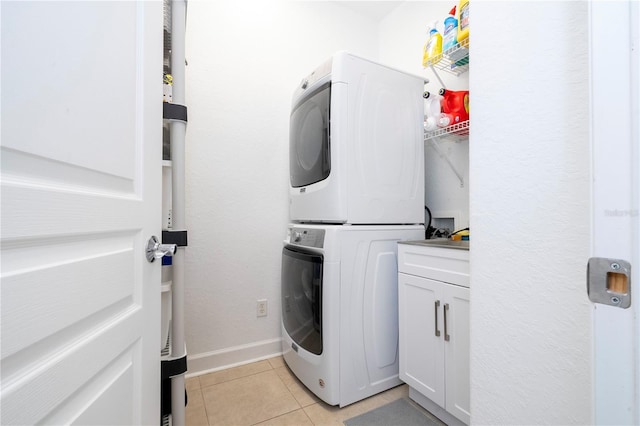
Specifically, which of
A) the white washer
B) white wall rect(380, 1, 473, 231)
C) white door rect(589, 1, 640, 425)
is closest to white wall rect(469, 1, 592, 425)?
white door rect(589, 1, 640, 425)

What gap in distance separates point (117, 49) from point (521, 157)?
3.11 feet

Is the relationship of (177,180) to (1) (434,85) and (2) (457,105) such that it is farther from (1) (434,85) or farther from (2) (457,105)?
(1) (434,85)

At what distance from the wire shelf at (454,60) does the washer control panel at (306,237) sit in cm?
124

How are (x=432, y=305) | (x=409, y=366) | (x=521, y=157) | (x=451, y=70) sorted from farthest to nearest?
(x=451, y=70), (x=409, y=366), (x=432, y=305), (x=521, y=157)

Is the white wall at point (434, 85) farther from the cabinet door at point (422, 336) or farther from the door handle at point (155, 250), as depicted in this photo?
the door handle at point (155, 250)

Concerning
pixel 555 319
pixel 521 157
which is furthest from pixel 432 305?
pixel 521 157

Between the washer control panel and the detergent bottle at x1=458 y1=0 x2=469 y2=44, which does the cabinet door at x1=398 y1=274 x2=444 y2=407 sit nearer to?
the washer control panel

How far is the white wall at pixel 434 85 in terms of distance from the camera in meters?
1.87

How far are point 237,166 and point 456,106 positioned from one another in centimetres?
143

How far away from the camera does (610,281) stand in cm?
47

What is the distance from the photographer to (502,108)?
75cm

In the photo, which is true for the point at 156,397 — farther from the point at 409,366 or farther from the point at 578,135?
the point at 578,135

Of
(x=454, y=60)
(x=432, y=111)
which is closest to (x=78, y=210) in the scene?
(x=432, y=111)

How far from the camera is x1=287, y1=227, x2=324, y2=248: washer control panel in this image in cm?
155
